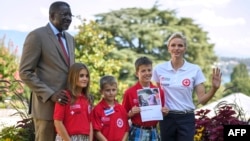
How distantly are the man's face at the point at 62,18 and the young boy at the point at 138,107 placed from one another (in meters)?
0.77

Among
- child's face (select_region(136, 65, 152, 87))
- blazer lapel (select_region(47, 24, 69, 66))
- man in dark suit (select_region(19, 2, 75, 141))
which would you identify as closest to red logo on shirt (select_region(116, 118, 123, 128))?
child's face (select_region(136, 65, 152, 87))

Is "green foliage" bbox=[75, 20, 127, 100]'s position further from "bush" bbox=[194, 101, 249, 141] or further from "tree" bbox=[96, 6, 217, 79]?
"tree" bbox=[96, 6, 217, 79]

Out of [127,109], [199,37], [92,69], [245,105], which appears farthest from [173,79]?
[199,37]

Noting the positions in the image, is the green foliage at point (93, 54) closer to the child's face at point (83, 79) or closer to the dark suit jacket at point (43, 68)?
the child's face at point (83, 79)

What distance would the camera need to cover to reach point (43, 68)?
3807mm

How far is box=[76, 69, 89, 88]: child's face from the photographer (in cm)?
391

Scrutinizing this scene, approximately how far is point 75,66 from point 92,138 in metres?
0.65

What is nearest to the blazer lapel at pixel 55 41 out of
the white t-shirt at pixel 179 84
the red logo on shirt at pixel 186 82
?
the white t-shirt at pixel 179 84

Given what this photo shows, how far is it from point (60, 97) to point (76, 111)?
0.24 m

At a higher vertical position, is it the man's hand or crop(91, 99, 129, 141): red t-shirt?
the man's hand

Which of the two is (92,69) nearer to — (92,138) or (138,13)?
(92,138)

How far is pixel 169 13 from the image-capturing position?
30656mm

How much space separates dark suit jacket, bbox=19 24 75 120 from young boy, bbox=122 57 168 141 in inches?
25.1

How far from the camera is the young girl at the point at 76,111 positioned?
12.5 ft
